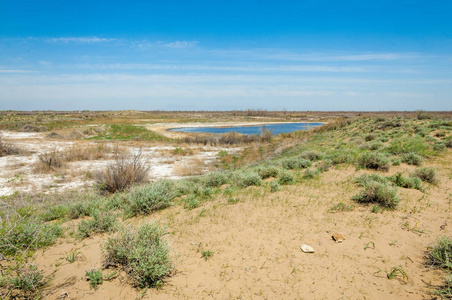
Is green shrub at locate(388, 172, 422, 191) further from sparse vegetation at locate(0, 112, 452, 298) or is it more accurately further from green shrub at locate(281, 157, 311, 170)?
green shrub at locate(281, 157, 311, 170)

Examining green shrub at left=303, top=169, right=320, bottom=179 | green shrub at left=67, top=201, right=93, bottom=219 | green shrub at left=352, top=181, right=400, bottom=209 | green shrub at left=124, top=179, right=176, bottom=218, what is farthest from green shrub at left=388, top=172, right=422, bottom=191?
green shrub at left=67, top=201, right=93, bottom=219

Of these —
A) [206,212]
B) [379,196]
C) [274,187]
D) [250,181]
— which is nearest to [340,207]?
[379,196]

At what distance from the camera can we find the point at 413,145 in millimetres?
11500

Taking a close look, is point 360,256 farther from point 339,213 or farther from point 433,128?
point 433,128

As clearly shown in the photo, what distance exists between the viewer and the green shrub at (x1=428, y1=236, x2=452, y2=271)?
3389mm

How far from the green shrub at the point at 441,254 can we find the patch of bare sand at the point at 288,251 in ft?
0.51

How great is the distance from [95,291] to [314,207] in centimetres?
499

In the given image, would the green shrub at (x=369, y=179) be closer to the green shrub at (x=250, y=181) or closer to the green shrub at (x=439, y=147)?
the green shrub at (x=250, y=181)

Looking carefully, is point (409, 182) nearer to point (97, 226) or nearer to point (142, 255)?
point (142, 255)

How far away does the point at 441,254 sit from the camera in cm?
352

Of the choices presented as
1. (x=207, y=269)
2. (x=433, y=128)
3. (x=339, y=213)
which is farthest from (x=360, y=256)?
(x=433, y=128)

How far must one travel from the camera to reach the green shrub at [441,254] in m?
3.39

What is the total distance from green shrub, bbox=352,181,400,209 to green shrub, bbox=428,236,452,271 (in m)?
1.96

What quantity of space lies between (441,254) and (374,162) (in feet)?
19.8
